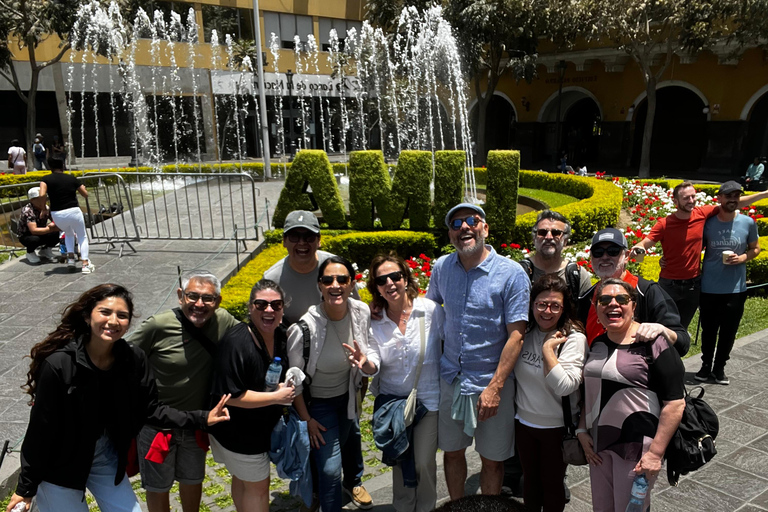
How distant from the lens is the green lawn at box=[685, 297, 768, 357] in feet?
20.0

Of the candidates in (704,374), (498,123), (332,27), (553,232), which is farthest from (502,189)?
(332,27)

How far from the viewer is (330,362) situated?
124 inches

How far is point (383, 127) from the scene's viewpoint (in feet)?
94.1

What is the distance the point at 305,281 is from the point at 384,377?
0.78 m

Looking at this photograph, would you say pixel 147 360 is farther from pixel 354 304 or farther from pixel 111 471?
pixel 354 304

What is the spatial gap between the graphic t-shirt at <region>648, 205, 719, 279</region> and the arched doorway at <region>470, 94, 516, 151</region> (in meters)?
28.4

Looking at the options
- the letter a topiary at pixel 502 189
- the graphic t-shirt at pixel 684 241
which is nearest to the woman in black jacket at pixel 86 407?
the graphic t-shirt at pixel 684 241

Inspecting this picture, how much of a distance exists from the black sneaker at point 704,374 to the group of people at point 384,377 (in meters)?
2.61

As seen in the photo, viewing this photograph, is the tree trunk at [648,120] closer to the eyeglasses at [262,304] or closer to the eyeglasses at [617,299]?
the eyeglasses at [617,299]

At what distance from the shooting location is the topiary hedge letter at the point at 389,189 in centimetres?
884

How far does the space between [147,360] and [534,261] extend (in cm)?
223

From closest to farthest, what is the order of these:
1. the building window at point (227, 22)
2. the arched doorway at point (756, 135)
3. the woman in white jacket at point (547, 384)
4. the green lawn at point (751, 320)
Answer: the woman in white jacket at point (547, 384) < the green lawn at point (751, 320) < the arched doorway at point (756, 135) < the building window at point (227, 22)

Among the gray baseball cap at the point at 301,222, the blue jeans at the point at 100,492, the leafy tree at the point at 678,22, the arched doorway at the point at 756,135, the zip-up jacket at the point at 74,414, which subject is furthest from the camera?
the arched doorway at the point at 756,135

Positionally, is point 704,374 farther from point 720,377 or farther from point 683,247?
point 683,247
